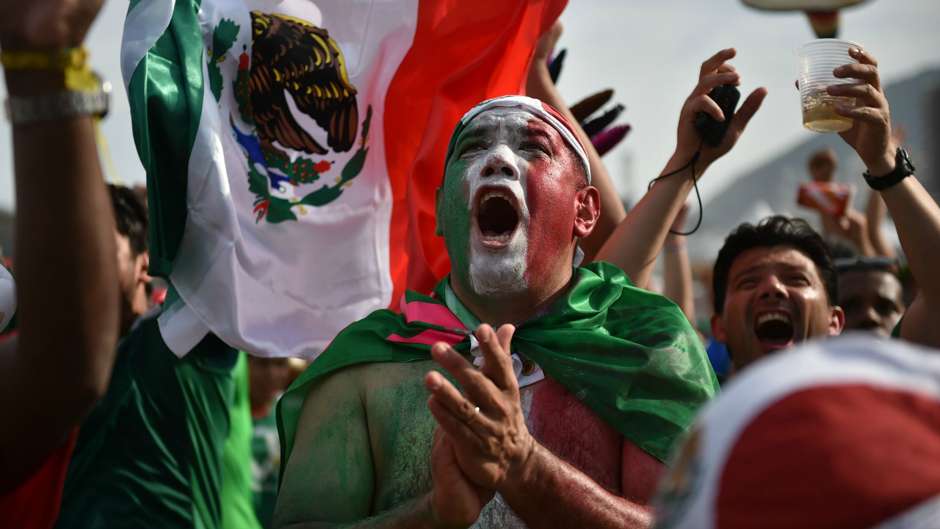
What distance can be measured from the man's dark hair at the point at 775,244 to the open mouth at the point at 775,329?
238mm

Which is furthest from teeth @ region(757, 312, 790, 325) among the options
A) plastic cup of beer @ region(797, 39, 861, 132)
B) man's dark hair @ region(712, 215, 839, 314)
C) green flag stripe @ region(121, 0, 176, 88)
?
green flag stripe @ region(121, 0, 176, 88)

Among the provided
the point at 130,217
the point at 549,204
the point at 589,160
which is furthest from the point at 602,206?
the point at 130,217

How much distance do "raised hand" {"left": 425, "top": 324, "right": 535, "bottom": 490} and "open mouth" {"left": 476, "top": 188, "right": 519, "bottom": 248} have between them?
0.91 meters

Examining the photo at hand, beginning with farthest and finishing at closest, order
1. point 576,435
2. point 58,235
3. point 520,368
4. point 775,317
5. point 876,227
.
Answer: point 876,227, point 775,317, point 520,368, point 576,435, point 58,235

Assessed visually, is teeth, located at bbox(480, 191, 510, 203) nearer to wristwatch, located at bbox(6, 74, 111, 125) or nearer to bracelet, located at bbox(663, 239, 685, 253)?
wristwatch, located at bbox(6, 74, 111, 125)

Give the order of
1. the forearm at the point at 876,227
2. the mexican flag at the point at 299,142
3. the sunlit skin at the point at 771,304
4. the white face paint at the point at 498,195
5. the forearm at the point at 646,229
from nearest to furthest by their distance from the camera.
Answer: the white face paint at the point at 498,195
the forearm at the point at 646,229
the mexican flag at the point at 299,142
the sunlit skin at the point at 771,304
the forearm at the point at 876,227

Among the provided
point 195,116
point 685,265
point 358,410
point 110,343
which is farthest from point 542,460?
point 685,265

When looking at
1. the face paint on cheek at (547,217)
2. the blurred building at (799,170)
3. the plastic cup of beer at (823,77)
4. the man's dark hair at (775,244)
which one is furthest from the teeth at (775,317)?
the blurred building at (799,170)

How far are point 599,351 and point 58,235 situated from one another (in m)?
1.96

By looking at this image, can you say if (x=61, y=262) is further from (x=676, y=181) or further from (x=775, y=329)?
(x=775, y=329)

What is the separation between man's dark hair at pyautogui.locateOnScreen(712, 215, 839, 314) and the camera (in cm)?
524

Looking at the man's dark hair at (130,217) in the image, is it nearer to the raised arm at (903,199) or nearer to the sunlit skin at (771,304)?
the sunlit skin at (771,304)

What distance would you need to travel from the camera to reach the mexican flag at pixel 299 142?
15.8ft

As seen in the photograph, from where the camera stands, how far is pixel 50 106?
216cm
